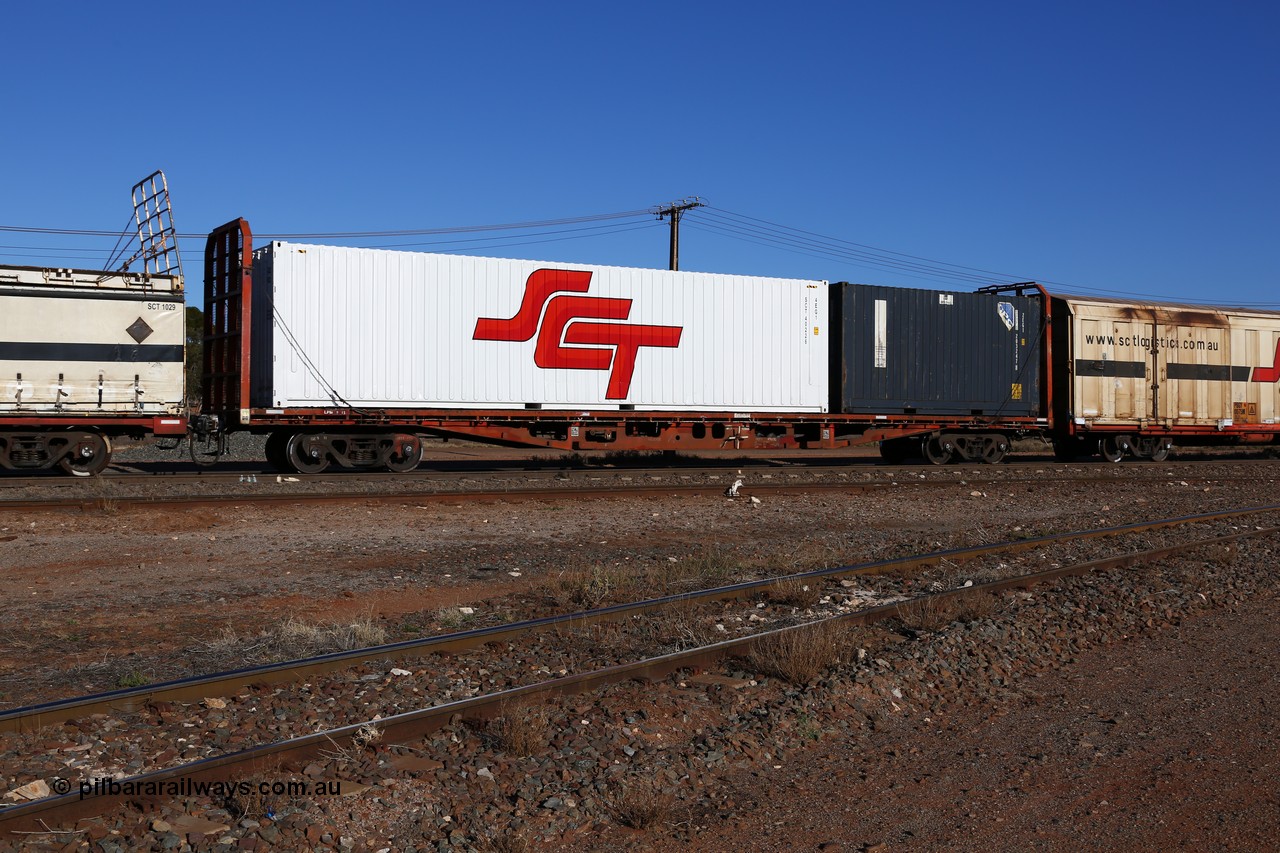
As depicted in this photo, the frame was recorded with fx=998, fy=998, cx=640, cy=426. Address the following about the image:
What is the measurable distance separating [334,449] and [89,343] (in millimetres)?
4115

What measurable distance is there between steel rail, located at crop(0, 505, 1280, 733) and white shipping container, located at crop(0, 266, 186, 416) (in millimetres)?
11623

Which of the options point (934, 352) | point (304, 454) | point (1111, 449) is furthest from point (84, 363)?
point (1111, 449)

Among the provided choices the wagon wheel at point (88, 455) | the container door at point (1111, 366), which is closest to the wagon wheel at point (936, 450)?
the container door at point (1111, 366)

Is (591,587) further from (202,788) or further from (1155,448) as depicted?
(1155,448)

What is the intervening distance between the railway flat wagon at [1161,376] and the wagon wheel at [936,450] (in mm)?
3117

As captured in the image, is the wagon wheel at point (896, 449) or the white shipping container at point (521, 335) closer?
the white shipping container at point (521, 335)

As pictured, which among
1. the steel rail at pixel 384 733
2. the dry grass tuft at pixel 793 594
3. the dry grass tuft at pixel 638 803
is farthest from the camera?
the dry grass tuft at pixel 793 594

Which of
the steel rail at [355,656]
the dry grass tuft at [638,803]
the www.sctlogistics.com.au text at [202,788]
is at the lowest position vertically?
the dry grass tuft at [638,803]

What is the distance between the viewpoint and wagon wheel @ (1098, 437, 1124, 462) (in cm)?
2436

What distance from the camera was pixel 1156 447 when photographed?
25266mm

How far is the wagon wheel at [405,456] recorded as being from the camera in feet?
58.0

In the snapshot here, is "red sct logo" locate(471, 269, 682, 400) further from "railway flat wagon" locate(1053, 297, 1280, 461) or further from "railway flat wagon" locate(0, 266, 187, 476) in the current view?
"railway flat wagon" locate(1053, 297, 1280, 461)

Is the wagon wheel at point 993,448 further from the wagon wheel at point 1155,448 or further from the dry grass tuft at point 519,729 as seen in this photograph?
the dry grass tuft at point 519,729

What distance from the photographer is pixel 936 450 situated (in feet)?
73.6
